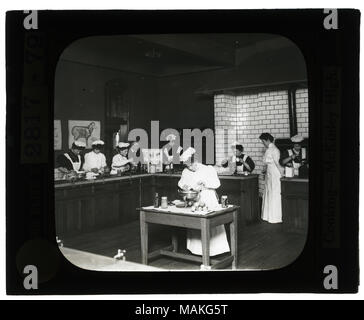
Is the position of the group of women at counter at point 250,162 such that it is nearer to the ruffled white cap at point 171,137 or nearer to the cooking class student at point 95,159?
the cooking class student at point 95,159

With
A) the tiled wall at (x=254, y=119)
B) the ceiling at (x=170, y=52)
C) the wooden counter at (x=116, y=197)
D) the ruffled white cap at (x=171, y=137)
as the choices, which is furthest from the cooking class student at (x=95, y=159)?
the tiled wall at (x=254, y=119)

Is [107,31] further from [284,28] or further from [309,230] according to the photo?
[309,230]

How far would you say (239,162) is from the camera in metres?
5.87

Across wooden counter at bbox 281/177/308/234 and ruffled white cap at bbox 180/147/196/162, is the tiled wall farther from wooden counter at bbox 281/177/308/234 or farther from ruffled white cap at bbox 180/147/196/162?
ruffled white cap at bbox 180/147/196/162

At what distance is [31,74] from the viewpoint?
2.52 metres

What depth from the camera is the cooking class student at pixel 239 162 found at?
230 inches

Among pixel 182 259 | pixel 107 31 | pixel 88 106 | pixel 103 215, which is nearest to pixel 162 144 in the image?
pixel 88 106

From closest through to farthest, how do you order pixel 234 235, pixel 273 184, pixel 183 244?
pixel 234 235 < pixel 183 244 < pixel 273 184

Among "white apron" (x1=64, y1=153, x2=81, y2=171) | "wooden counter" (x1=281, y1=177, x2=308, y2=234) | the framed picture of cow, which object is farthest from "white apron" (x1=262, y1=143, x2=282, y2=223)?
the framed picture of cow

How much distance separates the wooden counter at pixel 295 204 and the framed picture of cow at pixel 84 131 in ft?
10.5

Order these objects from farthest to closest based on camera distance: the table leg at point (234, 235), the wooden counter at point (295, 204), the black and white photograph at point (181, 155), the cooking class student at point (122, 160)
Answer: the cooking class student at point (122, 160)
the wooden counter at point (295, 204)
the table leg at point (234, 235)
the black and white photograph at point (181, 155)

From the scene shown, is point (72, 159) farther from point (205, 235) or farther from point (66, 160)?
point (205, 235)

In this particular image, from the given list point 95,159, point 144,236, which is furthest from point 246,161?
point 144,236

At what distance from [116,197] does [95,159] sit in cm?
89
